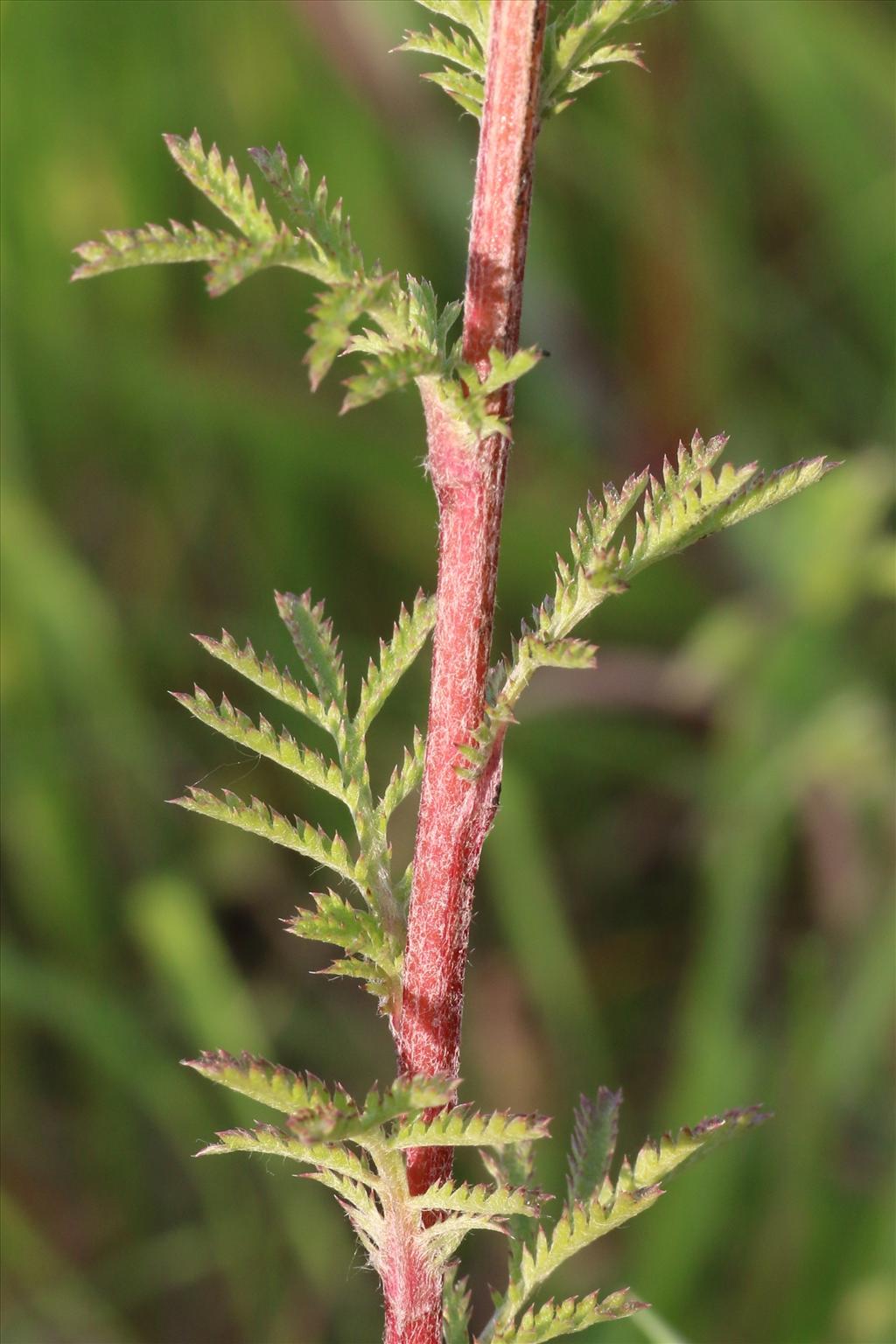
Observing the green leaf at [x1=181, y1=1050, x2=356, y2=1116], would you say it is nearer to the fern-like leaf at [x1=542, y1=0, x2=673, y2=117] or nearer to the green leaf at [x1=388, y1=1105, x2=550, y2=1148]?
the green leaf at [x1=388, y1=1105, x2=550, y2=1148]

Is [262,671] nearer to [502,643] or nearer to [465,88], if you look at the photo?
[465,88]

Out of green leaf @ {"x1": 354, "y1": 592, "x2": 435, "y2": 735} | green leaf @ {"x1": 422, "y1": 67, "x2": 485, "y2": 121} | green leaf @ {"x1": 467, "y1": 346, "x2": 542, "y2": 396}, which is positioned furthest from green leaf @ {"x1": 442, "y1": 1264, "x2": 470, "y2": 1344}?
green leaf @ {"x1": 422, "y1": 67, "x2": 485, "y2": 121}

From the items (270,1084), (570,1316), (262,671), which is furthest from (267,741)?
(570,1316)

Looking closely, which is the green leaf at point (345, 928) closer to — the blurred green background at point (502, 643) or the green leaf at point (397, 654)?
the green leaf at point (397, 654)

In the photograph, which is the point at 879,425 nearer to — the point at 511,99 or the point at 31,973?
the point at 31,973

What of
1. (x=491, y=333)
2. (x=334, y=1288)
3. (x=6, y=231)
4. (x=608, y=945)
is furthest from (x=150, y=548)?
(x=491, y=333)
